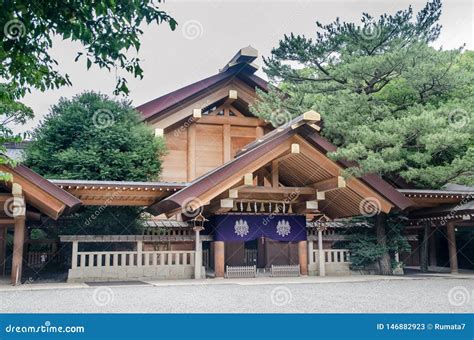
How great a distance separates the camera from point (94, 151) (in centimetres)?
1494

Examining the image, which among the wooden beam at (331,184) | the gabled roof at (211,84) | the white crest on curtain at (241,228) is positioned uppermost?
the gabled roof at (211,84)

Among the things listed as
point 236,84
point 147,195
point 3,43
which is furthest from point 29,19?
point 236,84

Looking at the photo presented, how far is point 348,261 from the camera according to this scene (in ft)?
50.8

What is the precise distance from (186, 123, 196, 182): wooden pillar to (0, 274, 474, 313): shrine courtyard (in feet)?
→ 22.2

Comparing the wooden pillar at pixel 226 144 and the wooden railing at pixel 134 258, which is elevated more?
the wooden pillar at pixel 226 144

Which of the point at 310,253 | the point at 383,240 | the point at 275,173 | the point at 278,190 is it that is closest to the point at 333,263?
the point at 310,253

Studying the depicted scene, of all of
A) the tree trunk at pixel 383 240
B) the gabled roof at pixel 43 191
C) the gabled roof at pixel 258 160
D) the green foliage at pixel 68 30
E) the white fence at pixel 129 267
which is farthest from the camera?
the tree trunk at pixel 383 240

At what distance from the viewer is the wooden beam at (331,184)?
13.7m

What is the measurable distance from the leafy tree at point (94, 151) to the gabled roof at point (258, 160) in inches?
70.8

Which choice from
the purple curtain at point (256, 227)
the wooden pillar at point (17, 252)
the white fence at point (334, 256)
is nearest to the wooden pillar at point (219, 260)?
the purple curtain at point (256, 227)

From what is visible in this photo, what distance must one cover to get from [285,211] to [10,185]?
7.91 meters

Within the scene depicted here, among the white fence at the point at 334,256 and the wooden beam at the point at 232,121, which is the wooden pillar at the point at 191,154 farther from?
the white fence at the point at 334,256
